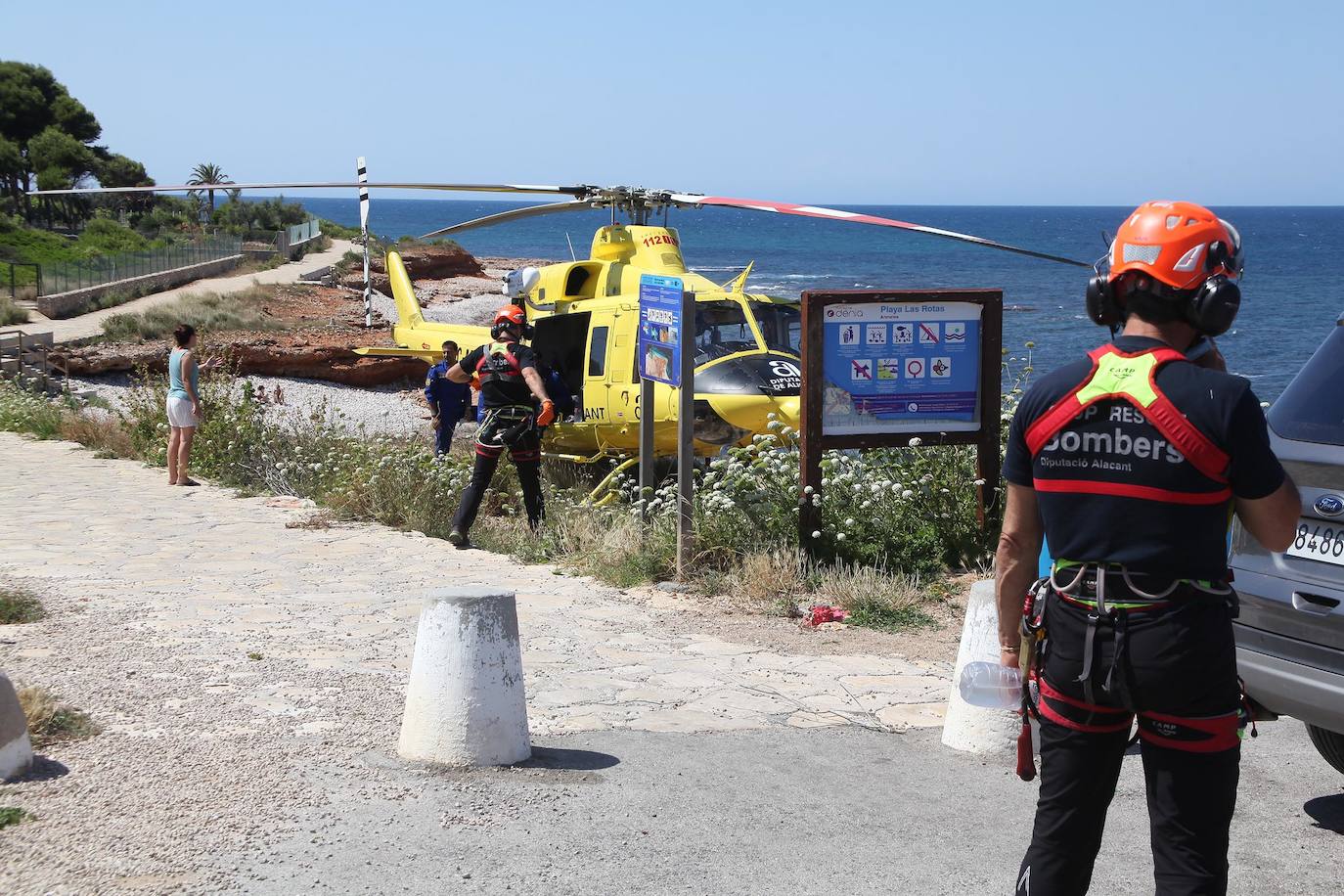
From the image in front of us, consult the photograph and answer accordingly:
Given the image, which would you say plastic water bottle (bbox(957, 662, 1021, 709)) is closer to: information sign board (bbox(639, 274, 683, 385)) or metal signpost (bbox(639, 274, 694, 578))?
metal signpost (bbox(639, 274, 694, 578))

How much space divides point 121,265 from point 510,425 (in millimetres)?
37022

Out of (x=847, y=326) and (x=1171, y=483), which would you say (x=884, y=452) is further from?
(x=1171, y=483)

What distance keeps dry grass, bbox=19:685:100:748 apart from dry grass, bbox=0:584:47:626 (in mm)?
1873

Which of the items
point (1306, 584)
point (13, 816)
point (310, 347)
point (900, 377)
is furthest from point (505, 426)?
point (310, 347)

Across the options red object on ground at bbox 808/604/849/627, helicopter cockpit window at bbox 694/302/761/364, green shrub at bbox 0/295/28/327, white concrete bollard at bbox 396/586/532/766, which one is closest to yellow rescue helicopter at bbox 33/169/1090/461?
helicopter cockpit window at bbox 694/302/761/364

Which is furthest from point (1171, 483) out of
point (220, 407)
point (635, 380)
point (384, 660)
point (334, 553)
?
point (220, 407)

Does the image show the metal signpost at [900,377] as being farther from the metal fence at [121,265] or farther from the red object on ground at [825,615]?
the metal fence at [121,265]

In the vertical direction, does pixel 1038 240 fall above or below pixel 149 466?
above

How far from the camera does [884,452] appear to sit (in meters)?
9.58

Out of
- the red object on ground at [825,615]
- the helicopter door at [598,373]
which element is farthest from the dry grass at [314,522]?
the red object on ground at [825,615]

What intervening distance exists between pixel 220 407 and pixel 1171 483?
1301cm

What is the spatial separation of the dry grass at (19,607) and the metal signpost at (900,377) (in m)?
4.69

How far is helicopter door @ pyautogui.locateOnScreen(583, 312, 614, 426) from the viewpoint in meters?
13.3

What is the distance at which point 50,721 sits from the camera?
543 cm
